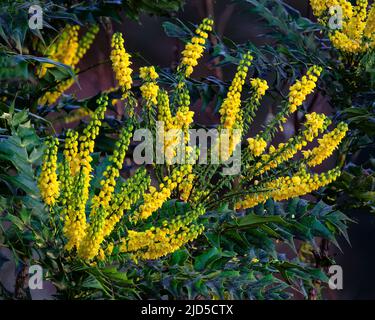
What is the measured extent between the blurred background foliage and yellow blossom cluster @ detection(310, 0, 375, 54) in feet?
0.19

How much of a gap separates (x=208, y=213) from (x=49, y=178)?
42cm

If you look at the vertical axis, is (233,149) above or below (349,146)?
below

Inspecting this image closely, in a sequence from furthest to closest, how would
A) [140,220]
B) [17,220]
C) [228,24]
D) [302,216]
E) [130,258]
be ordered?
[228,24]
[302,216]
[140,220]
[130,258]
[17,220]

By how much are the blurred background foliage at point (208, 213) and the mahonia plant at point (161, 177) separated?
0.15 feet

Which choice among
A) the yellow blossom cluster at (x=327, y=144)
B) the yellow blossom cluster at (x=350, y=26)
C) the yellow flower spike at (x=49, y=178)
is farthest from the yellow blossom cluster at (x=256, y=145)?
the yellow blossom cluster at (x=350, y=26)

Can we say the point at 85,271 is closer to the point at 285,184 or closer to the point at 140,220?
the point at 140,220

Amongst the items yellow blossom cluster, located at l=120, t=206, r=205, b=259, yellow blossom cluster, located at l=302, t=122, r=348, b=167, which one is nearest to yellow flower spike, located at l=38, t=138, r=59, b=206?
yellow blossom cluster, located at l=120, t=206, r=205, b=259

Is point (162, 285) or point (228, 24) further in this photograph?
point (228, 24)

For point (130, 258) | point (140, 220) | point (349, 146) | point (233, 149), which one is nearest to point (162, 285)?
point (130, 258)

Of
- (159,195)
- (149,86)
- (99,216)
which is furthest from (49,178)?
(149,86)

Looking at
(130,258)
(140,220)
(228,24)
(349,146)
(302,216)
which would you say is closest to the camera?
(130,258)

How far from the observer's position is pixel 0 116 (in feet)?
5.76

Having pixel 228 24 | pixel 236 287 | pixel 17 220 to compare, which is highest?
pixel 228 24

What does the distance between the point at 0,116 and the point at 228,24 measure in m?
2.02
